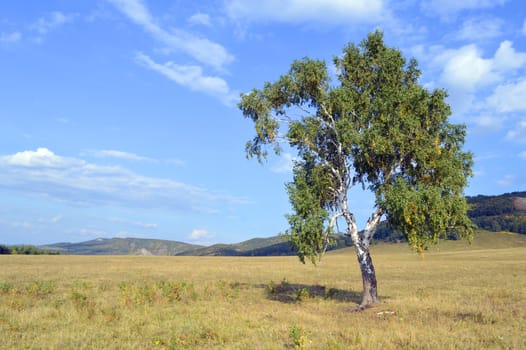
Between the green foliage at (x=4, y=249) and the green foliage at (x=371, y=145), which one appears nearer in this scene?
the green foliage at (x=371, y=145)

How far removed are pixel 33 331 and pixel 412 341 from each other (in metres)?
15.0

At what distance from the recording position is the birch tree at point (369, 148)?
24.1 m

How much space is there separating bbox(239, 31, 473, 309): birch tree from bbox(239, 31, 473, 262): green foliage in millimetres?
64

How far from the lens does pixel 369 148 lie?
81.9ft

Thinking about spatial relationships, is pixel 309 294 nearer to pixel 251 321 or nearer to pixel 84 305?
pixel 251 321

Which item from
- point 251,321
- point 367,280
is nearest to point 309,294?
point 367,280

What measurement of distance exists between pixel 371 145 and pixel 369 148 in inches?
19.9

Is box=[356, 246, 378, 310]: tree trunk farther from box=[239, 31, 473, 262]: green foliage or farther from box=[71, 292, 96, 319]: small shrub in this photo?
box=[71, 292, 96, 319]: small shrub

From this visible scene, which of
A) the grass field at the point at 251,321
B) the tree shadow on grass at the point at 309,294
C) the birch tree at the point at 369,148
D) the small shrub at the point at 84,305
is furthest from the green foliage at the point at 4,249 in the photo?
the birch tree at the point at 369,148

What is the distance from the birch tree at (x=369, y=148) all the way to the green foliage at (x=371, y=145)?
64 millimetres

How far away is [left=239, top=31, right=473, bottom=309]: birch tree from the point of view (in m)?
24.1

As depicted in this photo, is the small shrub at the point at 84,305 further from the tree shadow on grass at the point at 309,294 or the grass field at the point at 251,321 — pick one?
the tree shadow on grass at the point at 309,294

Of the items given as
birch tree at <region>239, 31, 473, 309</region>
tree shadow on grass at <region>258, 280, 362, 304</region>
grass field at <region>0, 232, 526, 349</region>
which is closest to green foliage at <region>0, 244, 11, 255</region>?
grass field at <region>0, 232, 526, 349</region>

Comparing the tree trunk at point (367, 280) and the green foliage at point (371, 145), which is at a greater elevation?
the green foliage at point (371, 145)
